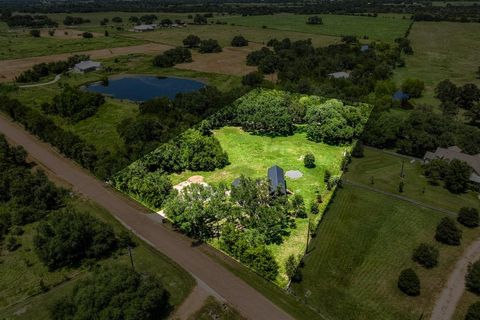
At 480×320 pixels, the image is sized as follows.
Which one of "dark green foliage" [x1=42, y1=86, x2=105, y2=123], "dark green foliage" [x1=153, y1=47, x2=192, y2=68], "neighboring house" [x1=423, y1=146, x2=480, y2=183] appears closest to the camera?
"neighboring house" [x1=423, y1=146, x2=480, y2=183]

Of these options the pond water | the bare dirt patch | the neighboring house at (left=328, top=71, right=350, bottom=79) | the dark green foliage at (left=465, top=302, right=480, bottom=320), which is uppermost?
the dark green foliage at (left=465, top=302, right=480, bottom=320)

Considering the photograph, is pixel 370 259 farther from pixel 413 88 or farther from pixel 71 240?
pixel 413 88

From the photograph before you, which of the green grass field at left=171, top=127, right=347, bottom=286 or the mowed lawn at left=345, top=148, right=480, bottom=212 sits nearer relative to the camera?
the mowed lawn at left=345, top=148, right=480, bottom=212

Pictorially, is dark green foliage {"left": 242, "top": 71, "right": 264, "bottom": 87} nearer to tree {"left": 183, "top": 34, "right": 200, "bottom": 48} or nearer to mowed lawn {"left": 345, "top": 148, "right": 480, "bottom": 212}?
mowed lawn {"left": 345, "top": 148, "right": 480, "bottom": 212}

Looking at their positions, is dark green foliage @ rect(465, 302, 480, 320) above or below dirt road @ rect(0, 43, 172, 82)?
above

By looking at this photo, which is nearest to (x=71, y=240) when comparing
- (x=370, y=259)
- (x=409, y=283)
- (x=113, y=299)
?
(x=113, y=299)

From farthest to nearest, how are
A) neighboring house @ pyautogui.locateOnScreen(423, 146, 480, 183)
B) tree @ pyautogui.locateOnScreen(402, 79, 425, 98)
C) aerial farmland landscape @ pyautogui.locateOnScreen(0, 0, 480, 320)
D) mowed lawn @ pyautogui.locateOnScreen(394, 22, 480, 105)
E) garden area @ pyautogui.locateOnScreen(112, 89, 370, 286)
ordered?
1. mowed lawn @ pyautogui.locateOnScreen(394, 22, 480, 105)
2. tree @ pyautogui.locateOnScreen(402, 79, 425, 98)
3. neighboring house @ pyautogui.locateOnScreen(423, 146, 480, 183)
4. garden area @ pyautogui.locateOnScreen(112, 89, 370, 286)
5. aerial farmland landscape @ pyautogui.locateOnScreen(0, 0, 480, 320)

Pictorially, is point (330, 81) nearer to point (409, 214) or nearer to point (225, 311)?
point (409, 214)

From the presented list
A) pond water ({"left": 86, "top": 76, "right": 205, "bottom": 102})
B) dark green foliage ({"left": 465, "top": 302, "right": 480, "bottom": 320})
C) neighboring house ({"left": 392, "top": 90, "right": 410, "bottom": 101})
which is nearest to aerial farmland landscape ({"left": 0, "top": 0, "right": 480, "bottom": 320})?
neighboring house ({"left": 392, "top": 90, "right": 410, "bottom": 101})
